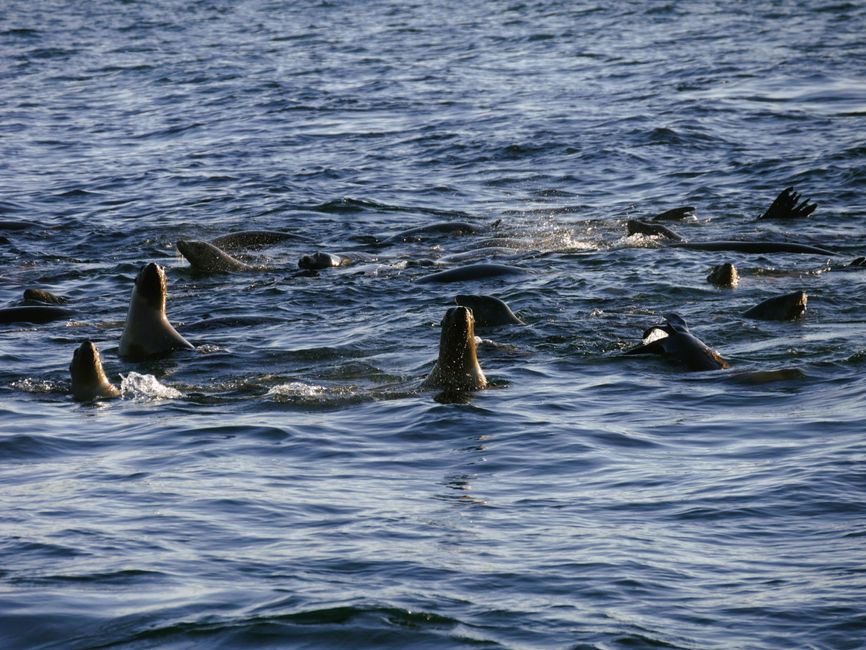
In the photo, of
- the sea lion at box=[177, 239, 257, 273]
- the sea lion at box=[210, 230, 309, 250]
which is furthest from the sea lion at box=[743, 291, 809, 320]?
the sea lion at box=[210, 230, 309, 250]

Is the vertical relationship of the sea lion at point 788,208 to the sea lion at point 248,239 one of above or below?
below

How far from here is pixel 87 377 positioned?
31.4 ft

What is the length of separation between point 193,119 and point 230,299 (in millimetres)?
12545

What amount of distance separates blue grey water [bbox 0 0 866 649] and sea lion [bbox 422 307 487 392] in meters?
0.22

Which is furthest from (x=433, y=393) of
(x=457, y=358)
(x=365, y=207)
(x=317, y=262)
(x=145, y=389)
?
(x=365, y=207)

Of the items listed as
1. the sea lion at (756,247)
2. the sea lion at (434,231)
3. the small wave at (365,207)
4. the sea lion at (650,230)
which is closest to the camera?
the sea lion at (756,247)

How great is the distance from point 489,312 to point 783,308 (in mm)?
2246

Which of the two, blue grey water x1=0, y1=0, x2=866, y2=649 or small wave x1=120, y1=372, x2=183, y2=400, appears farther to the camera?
small wave x1=120, y1=372, x2=183, y2=400

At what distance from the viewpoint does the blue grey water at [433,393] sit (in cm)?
581

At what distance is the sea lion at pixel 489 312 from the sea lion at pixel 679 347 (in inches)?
48.1

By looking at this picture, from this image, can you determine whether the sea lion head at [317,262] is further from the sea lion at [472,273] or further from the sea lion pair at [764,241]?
the sea lion pair at [764,241]

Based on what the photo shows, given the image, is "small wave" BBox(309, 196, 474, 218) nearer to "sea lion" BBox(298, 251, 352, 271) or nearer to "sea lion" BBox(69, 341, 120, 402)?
"sea lion" BBox(298, 251, 352, 271)

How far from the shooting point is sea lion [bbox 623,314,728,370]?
9.92 m

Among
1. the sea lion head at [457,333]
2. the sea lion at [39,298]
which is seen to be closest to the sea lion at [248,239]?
the sea lion at [39,298]
